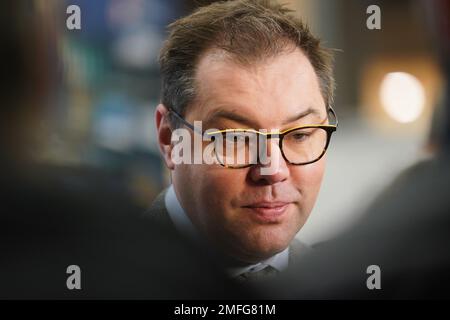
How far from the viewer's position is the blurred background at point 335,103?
1839 millimetres

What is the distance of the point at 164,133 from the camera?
1.85 metres

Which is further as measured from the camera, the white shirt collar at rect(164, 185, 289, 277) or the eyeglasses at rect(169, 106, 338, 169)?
the white shirt collar at rect(164, 185, 289, 277)

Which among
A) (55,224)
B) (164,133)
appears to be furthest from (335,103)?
(55,224)

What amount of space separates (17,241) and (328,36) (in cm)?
106

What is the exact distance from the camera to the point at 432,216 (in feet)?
6.37

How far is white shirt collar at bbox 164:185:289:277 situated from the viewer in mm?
1885

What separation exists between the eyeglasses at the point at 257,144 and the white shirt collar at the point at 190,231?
19 centimetres

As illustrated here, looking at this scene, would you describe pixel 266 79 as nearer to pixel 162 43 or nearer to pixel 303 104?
pixel 303 104

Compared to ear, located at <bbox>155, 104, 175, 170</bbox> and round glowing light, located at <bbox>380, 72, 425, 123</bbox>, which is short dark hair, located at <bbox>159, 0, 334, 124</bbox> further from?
round glowing light, located at <bbox>380, 72, 425, 123</bbox>

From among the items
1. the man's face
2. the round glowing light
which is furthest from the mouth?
the round glowing light

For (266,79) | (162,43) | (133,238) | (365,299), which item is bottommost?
(365,299)

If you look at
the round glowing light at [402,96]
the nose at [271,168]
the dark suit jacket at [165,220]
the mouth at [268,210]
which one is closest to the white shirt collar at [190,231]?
the dark suit jacket at [165,220]

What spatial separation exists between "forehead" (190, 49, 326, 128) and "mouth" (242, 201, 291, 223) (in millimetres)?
227

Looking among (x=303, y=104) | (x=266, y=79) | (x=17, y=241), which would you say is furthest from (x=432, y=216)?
(x=17, y=241)
